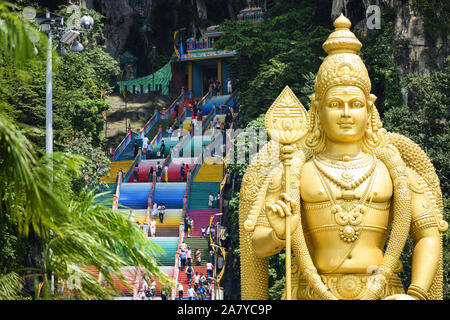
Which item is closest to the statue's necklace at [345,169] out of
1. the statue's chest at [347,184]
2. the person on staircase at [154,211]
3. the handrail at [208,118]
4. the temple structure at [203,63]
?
the statue's chest at [347,184]

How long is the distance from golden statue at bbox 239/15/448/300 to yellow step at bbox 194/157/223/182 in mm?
23175

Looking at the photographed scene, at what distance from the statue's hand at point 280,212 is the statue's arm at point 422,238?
5.27 ft

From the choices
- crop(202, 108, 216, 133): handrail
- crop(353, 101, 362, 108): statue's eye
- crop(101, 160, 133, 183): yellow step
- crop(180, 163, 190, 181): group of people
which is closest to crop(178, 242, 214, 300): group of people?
crop(180, 163, 190, 181): group of people

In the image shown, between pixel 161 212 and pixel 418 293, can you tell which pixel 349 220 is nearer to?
pixel 418 293

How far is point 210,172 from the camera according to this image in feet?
113

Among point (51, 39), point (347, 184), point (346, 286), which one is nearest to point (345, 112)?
point (347, 184)

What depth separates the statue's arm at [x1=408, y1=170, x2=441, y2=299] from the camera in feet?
32.3

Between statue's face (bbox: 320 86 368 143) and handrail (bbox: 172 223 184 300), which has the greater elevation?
statue's face (bbox: 320 86 368 143)

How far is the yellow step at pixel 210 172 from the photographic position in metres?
33.9

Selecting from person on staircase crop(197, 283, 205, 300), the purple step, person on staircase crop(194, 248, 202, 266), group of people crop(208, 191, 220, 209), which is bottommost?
person on staircase crop(197, 283, 205, 300)

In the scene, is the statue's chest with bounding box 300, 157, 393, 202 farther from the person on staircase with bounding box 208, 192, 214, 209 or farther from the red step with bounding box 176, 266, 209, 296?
the person on staircase with bounding box 208, 192, 214, 209

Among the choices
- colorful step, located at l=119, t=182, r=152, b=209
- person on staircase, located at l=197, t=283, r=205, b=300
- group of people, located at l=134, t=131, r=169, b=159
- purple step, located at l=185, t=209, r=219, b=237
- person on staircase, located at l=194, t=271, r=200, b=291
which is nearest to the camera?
person on staircase, located at l=197, t=283, r=205, b=300

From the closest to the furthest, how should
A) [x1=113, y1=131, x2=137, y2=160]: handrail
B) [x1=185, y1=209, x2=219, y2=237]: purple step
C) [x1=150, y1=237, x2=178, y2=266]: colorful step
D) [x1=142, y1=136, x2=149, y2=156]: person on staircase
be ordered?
[x1=150, y1=237, x2=178, y2=266]: colorful step
[x1=185, y1=209, x2=219, y2=237]: purple step
[x1=142, y1=136, x2=149, y2=156]: person on staircase
[x1=113, y1=131, x2=137, y2=160]: handrail
